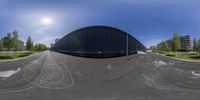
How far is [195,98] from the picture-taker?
7.38 meters

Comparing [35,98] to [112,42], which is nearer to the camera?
[35,98]

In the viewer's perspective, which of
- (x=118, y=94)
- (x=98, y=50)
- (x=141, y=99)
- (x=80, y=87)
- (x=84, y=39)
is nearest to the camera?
(x=141, y=99)

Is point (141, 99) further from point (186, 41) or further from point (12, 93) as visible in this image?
point (186, 41)

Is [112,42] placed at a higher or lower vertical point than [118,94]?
higher

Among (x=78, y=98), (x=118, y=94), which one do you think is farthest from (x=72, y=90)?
(x=118, y=94)

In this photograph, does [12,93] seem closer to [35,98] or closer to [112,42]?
[35,98]

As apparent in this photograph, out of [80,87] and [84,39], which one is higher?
[84,39]

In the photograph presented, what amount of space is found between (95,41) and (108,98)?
3603cm

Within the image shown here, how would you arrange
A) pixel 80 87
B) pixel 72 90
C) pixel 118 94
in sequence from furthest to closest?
pixel 80 87 < pixel 72 90 < pixel 118 94

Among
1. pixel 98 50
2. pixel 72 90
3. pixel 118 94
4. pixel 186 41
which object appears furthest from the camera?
pixel 186 41

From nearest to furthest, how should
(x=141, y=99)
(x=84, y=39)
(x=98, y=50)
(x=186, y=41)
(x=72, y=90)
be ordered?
(x=141, y=99), (x=72, y=90), (x=98, y=50), (x=84, y=39), (x=186, y=41)

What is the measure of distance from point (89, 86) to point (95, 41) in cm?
3361

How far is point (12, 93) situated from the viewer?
26.6 feet

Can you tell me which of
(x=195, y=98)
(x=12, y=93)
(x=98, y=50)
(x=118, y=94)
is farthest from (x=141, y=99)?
Answer: (x=98, y=50)
